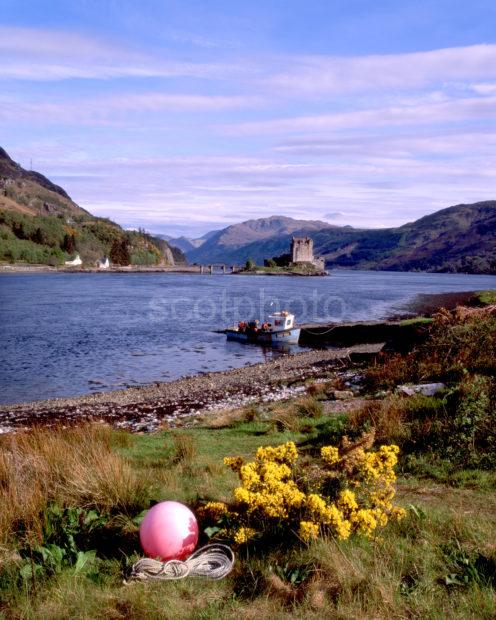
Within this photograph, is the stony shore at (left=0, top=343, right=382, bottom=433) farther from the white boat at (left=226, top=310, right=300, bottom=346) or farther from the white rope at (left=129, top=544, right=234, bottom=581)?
the white boat at (left=226, top=310, right=300, bottom=346)

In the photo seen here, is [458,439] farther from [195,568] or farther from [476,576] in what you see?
[195,568]

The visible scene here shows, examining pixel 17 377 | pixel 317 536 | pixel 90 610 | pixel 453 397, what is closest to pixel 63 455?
pixel 90 610

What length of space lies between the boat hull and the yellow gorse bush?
121 ft

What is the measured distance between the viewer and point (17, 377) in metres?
28.8

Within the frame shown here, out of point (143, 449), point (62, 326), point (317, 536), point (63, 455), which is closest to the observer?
point (317, 536)

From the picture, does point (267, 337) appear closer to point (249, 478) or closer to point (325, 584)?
point (249, 478)

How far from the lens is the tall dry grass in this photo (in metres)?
6.44

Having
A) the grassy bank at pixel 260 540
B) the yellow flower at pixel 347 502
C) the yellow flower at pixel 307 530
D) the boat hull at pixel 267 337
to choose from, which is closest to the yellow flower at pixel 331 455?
the grassy bank at pixel 260 540

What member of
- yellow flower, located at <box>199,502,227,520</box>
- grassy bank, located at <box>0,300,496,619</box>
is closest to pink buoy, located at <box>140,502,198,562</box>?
grassy bank, located at <box>0,300,496,619</box>

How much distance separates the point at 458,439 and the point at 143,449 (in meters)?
6.41

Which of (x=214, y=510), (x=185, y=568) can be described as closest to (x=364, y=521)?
(x=214, y=510)

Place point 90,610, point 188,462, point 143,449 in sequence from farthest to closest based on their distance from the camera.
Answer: point 143,449
point 188,462
point 90,610

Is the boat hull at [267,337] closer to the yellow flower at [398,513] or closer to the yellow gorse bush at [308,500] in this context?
the yellow gorse bush at [308,500]

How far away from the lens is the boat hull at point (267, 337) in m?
44.2
